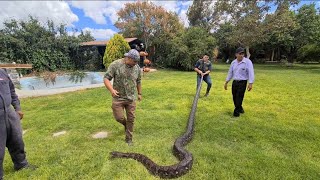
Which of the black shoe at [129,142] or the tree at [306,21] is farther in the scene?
the tree at [306,21]

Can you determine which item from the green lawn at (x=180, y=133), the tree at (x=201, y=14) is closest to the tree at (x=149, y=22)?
the tree at (x=201, y=14)

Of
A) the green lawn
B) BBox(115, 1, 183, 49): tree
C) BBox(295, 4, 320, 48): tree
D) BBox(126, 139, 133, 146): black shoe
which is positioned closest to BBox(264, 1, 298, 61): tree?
BBox(295, 4, 320, 48): tree

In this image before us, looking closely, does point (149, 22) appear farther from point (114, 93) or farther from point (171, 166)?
point (171, 166)

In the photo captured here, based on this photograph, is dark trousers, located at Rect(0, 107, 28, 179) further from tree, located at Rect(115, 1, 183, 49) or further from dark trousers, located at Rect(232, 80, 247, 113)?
tree, located at Rect(115, 1, 183, 49)

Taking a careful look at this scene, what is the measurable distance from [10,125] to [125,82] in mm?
1745

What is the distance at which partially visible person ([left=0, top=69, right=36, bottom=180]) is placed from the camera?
267 centimetres

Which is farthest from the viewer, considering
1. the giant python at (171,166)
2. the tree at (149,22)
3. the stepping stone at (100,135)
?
the tree at (149,22)

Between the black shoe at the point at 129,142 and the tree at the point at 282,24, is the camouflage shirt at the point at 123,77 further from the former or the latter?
the tree at the point at 282,24

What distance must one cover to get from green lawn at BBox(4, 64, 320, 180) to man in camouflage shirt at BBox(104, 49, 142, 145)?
626mm

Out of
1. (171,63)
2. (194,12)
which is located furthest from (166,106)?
(194,12)

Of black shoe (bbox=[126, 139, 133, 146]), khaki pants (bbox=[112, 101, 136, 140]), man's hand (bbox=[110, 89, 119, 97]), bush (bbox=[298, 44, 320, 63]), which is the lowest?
black shoe (bbox=[126, 139, 133, 146])

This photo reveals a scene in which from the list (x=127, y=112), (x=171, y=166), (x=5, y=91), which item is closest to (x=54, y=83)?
(x=127, y=112)

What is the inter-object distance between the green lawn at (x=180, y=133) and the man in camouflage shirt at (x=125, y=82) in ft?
2.05

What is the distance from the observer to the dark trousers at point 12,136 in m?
2.69
